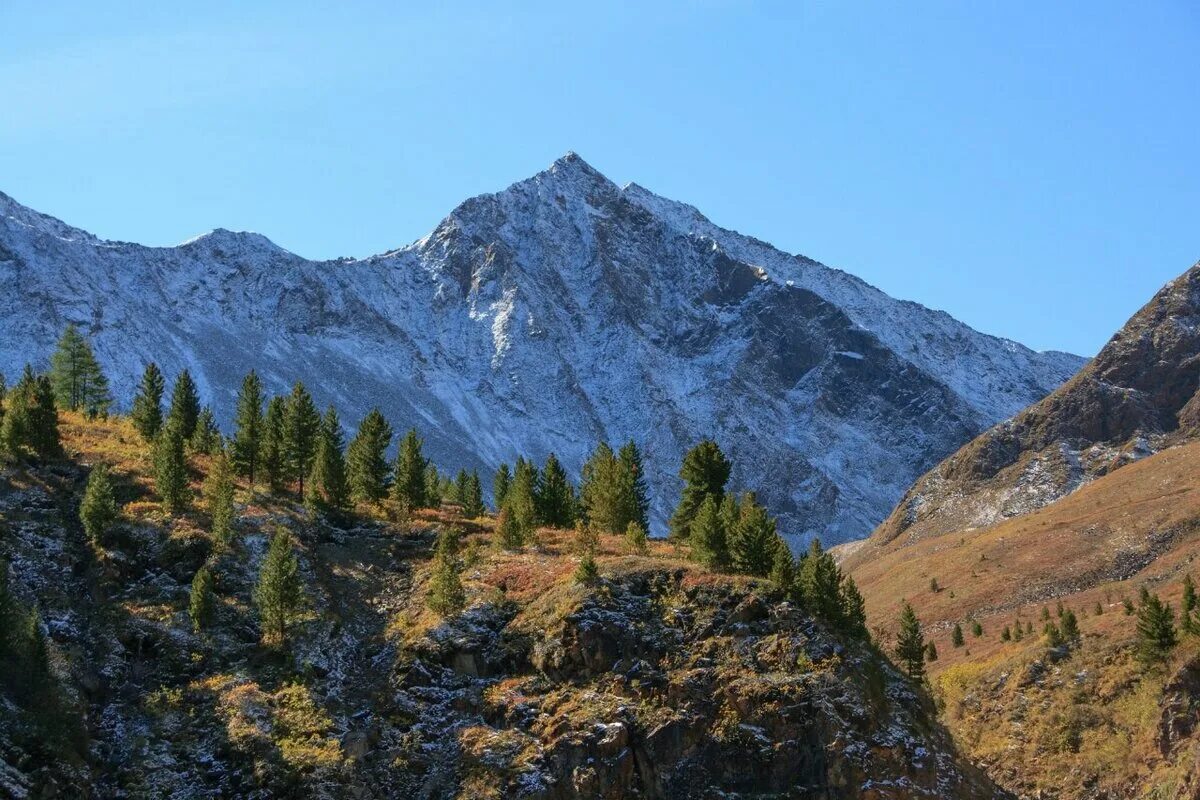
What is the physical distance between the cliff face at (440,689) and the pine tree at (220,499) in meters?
1.31

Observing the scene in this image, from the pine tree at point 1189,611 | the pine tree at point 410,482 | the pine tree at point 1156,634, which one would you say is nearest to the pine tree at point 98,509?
the pine tree at point 410,482

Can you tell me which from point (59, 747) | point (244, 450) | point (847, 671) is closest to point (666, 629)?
point (847, 671)

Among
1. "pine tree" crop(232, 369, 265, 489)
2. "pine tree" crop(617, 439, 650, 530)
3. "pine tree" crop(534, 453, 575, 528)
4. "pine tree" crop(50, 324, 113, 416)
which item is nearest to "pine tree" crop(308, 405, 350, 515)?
"pine tree" crop(232, 369, 265, 489)

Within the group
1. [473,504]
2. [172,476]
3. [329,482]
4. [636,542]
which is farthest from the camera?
[473,504]

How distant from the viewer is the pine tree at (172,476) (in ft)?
252

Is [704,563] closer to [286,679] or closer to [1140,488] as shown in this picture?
[286,679]

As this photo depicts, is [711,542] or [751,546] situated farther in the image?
[711,542]

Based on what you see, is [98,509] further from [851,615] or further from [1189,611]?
[1189,611]

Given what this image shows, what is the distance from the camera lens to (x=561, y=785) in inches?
2287

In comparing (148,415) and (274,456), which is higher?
(148,415)

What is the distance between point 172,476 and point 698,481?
34933 millimetres

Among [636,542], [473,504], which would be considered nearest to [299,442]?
[473,504]

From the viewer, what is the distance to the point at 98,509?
7150cm

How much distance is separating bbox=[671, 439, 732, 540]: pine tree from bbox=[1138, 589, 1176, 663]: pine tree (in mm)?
28955
